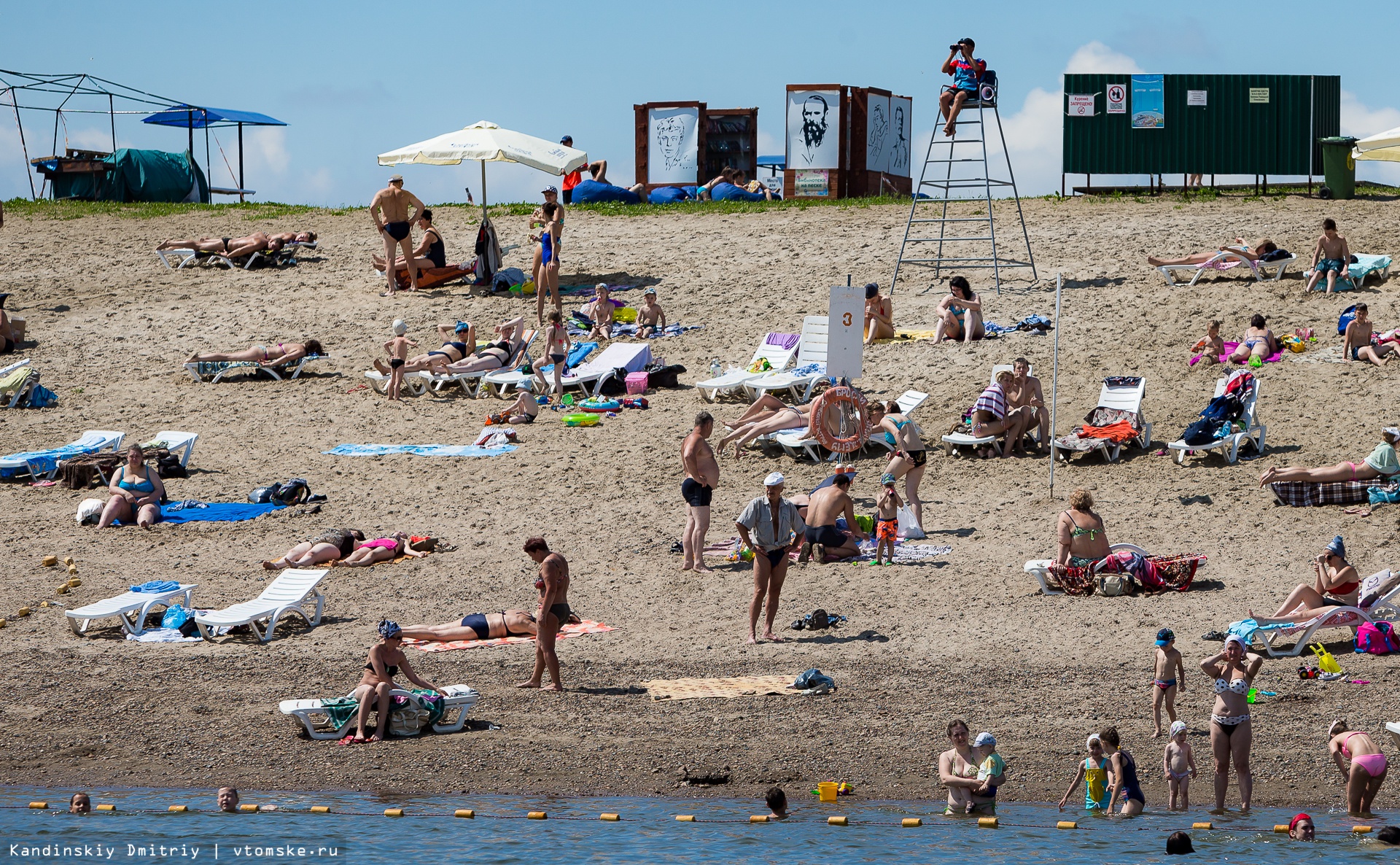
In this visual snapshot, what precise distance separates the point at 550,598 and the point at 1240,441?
798 centimetres

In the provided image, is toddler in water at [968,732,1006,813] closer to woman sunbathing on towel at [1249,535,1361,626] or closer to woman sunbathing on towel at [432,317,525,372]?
woman sunbathing on towel at [1249,535,1361,626]

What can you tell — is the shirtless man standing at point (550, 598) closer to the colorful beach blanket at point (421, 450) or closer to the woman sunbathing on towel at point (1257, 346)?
the colorful beach blanket at point (421, 450)

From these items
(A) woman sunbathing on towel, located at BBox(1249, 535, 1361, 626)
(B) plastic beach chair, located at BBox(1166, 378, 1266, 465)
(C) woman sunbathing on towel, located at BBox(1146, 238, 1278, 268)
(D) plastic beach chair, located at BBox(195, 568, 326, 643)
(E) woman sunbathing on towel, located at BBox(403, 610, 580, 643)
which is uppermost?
(C) woman sunbathing on towel, located at BBox(1146, 238, 1278, 268)

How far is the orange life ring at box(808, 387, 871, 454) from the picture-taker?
1555 cm

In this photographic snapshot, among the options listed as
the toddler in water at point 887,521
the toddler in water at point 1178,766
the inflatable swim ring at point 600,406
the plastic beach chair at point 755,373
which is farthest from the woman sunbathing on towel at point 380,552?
the toddler in water at point 1178,766

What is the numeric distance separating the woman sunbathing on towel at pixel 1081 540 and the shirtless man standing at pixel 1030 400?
3.61 m

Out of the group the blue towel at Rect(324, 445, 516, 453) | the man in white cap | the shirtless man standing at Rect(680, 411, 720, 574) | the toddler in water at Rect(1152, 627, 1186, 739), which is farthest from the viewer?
the blue towel at Rect(324, 445, 516, 453)

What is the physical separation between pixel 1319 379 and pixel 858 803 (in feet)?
33.5

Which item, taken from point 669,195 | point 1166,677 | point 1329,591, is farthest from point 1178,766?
point 669,195

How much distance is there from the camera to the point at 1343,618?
34.2 ft

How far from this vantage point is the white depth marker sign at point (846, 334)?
1619cm

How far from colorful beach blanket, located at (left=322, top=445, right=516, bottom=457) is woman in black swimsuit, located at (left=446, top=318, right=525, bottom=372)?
1.86 m

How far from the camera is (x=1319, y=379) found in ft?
55.0

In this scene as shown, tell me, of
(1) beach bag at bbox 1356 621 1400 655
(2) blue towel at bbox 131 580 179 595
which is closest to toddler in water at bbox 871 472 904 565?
(1) beach bag at bbox 1356 621 1400 655
